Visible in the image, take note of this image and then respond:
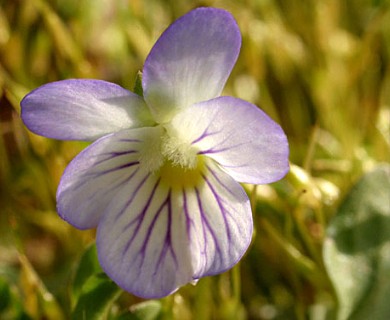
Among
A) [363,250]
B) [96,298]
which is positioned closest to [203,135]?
[96,298]

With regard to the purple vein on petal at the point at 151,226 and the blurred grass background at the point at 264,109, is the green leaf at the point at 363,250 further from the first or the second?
the purple vein on petal at the point at 151,226

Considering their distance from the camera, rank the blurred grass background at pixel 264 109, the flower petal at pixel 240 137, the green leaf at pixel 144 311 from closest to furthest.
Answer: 1. the flower petal at pixel 240 137
2. the green leaf at pixel 144 311
3. the blurred grass background at pixel 264 109

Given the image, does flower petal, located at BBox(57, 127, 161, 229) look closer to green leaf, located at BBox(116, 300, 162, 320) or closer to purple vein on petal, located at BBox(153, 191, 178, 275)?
purple vein on petal, located at BBox(153, 191, 178, 275)

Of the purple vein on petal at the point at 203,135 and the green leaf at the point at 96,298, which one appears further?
the green leaf at the point at 96,298

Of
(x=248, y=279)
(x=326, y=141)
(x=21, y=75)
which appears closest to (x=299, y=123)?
(x=326, y=141)

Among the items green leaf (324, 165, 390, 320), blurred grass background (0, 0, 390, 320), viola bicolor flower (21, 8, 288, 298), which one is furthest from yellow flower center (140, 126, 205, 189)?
green leaf (324, 165, 390, 320)

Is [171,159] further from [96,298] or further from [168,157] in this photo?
[96,298]

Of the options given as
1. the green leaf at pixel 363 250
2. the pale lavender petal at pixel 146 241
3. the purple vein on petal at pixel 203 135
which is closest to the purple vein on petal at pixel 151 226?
the pale lavender petal at pixel 146 241
